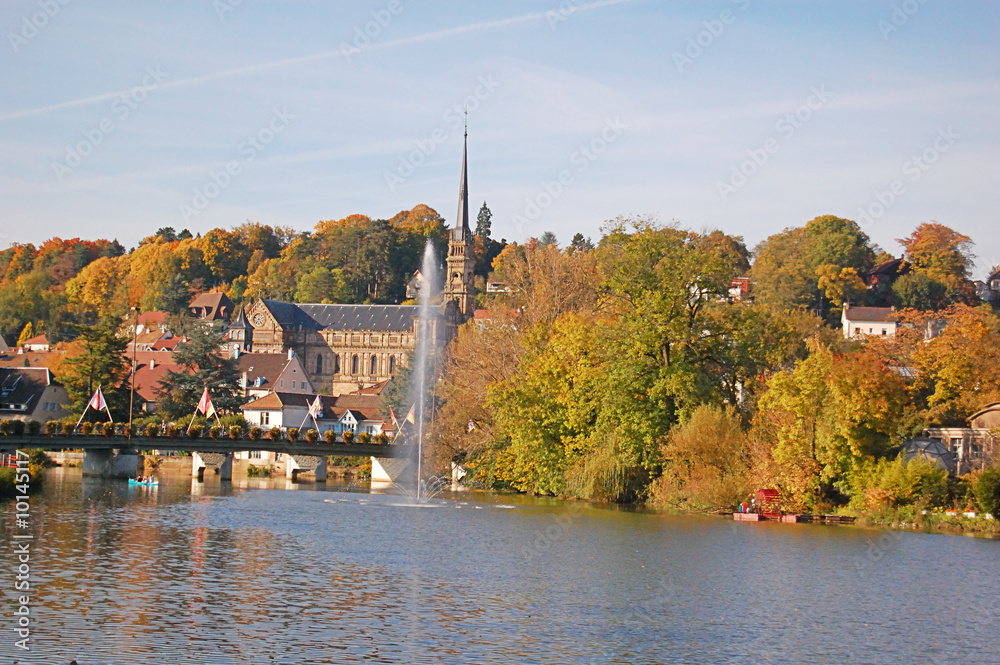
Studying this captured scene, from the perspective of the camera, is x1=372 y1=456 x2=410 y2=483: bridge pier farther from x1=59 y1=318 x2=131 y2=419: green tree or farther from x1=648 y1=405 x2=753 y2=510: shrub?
x1=648 y1=405 x2=753 y2=510: shrub

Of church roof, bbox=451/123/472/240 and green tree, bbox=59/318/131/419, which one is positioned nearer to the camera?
green tree, bbox=59/318/131/419

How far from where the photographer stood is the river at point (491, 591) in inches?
957

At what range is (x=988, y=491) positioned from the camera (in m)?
50.3

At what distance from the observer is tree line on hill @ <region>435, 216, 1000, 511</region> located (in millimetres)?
54125

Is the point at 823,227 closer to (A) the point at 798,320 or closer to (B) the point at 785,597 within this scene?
(A) the point at 798,320

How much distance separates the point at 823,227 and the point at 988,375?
93.5 m

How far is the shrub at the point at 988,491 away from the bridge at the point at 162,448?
36877 mm

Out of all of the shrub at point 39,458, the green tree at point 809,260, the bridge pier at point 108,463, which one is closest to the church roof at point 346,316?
the green tree at point 809,260

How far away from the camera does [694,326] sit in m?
60.7

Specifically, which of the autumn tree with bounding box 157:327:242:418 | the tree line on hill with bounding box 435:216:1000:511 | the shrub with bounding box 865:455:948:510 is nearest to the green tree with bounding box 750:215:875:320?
the autumn tree with bounding box 157:327:242:418

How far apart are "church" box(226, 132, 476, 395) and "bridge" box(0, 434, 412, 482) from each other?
95.4m

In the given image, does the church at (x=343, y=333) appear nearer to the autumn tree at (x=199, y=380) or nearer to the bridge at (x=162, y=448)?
the autumn tree at (x=199, y=380)

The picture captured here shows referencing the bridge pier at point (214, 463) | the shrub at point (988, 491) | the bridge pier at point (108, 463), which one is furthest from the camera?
the bridge pier at point (214, 463)

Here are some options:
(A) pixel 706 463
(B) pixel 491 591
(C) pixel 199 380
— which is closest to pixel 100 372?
(C) pixel 199 380
